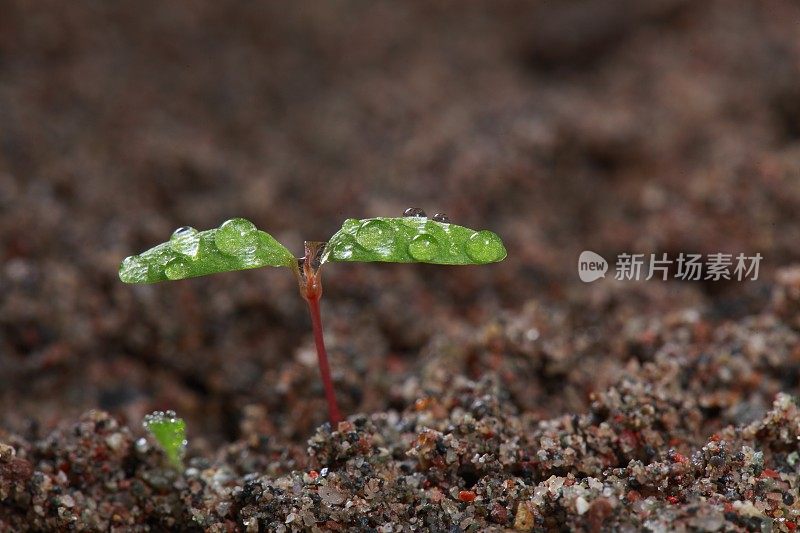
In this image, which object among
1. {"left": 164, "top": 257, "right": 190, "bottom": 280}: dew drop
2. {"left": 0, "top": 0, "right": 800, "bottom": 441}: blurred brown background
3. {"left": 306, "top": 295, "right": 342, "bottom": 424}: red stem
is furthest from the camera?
{"left": 0, "top": 0, "right": 800, "bottom": 441}: blurred brown background

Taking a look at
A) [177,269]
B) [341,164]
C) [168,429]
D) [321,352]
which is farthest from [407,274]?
[177,269]

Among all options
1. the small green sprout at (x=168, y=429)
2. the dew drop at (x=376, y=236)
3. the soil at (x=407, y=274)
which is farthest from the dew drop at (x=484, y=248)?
the small green sprout at (x=168, y=429)

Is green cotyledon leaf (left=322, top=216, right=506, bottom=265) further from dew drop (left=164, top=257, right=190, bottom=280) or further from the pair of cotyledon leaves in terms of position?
dew drop (left=164, top=257, right=190, bottom=280)

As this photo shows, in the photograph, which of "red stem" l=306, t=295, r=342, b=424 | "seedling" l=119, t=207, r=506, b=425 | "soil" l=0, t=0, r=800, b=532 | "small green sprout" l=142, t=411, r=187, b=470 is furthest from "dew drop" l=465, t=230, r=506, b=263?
"small green sprout" l=142, t=411, r=187, b=470

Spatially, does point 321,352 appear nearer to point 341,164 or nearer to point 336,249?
point 336,249

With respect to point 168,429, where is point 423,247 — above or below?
above

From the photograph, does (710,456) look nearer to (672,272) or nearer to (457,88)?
(672,272)

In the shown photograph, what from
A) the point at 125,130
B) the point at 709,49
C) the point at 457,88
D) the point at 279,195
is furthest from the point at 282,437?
the point at 709,49
